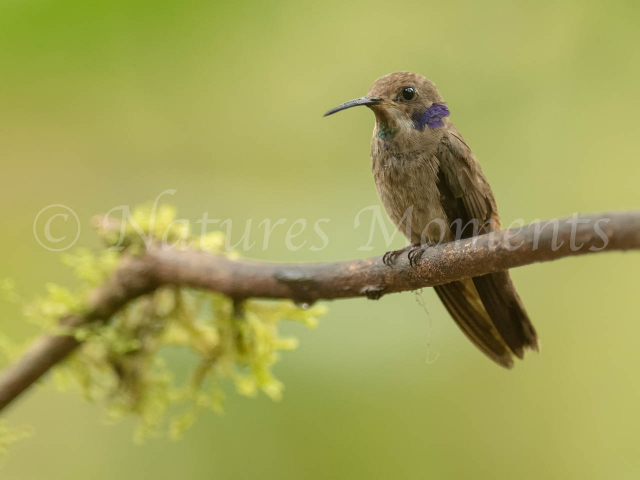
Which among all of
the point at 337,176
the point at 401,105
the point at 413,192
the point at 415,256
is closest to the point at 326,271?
the point at 415,256

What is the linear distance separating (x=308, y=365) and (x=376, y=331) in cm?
35

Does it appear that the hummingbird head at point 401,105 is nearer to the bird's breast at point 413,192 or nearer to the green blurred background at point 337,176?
the bird's breast at point 413,192

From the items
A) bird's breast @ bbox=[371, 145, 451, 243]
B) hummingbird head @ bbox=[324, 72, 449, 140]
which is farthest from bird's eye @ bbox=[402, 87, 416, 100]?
bird's breast @ bbox=[371, 145, 451, 243]

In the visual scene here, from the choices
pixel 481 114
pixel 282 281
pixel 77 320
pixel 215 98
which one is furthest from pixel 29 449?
pixel 481 114

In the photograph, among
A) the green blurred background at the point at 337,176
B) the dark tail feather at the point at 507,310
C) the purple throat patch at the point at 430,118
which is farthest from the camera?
the green blurred background at the point at 337,176

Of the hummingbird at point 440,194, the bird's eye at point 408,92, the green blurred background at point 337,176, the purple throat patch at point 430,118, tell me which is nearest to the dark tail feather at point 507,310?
the hummingbird at point 440,194

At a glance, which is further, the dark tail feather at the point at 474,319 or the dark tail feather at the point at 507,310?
the dark tail feather at the point at 474,319

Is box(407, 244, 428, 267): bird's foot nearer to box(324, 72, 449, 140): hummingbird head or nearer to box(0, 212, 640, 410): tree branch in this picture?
box(0, 212, 640, 410): tree branch

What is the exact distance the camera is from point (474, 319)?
5.96ft

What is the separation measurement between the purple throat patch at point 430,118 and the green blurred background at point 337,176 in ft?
2.88

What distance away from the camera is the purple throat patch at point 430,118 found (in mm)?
1897

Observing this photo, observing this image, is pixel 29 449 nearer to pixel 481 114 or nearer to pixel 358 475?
pixel 358 475

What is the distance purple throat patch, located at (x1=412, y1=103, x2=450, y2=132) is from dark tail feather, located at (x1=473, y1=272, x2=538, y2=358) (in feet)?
1.74

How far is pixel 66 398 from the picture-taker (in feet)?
9.73
